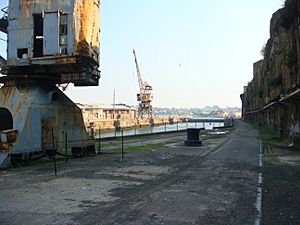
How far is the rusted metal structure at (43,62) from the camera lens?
51.7 feet

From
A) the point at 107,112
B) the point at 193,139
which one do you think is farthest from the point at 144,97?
the point at 193,139

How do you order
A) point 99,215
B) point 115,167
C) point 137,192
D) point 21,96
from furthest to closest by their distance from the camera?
1. point 21,96
2. point 115,167
3. point 137,192
4. point 99,215

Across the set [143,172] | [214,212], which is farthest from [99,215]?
[143,172]

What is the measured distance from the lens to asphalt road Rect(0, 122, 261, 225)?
7039 millimetres

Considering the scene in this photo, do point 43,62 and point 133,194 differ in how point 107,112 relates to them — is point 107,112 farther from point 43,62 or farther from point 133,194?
point 133,194

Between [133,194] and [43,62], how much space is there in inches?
367

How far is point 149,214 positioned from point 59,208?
2000 mm

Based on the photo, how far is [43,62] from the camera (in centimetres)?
1623

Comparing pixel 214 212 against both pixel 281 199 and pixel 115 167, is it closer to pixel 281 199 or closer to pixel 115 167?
pixel 281 199

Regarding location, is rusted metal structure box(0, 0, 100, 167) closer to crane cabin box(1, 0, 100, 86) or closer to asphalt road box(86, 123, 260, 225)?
crane cabin box(1, 0, 100, 86)

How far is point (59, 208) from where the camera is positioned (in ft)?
25.6

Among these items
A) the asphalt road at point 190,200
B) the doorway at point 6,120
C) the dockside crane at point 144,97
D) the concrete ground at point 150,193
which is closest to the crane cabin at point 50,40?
the doorway at point 6,120

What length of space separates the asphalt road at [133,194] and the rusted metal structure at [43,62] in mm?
2208

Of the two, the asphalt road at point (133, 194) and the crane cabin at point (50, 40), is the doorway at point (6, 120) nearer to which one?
the crane cabin at point (50, 40)
